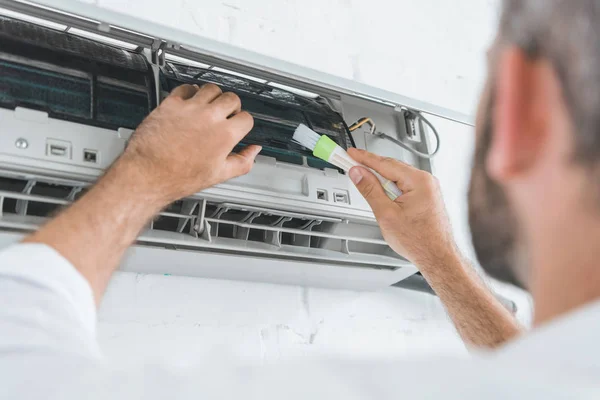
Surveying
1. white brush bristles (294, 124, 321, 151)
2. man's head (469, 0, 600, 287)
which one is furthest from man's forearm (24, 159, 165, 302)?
man's head (469, 0, 600, 287)

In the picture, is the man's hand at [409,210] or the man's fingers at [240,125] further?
the man's hand at [409,210]

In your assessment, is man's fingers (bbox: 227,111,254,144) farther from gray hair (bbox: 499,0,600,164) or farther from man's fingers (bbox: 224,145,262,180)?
gray hair (bbox: 499,0,600,164)

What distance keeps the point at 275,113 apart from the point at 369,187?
0.17 metres

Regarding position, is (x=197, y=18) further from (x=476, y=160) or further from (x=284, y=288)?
(x=476, y=160)

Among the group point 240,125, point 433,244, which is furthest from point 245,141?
point 433,244

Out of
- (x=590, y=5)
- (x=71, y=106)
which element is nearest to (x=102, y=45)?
(x=71, y=106)

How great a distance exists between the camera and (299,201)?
2.86 feet

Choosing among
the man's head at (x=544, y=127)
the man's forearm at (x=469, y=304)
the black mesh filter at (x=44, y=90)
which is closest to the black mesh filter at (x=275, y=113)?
the black mesh filter at (x=44, y=90)

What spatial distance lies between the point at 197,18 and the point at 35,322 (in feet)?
2.77

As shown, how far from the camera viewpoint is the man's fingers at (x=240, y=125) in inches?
31.4

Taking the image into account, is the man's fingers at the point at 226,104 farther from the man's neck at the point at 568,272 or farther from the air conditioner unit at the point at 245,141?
the man's neck at the point at 568,272

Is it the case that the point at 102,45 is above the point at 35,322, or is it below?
above

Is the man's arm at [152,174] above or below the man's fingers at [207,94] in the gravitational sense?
below

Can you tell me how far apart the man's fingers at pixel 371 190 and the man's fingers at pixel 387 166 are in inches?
0.5
